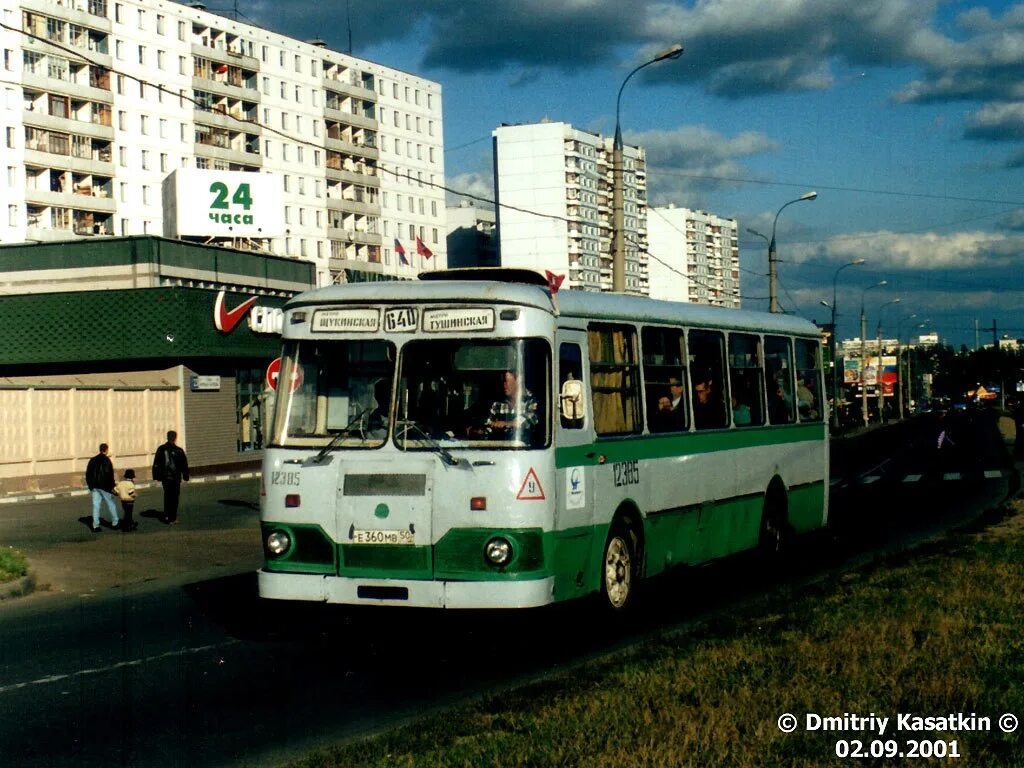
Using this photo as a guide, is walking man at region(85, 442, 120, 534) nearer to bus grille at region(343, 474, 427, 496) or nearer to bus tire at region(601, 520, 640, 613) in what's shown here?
bus tire at region(601, 520, 640, 613)

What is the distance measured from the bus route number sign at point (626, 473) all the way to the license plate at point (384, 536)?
2113 mm

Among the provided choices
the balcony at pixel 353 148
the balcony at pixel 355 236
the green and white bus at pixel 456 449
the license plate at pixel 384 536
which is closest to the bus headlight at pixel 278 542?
the green and white bus at pixel 456 449

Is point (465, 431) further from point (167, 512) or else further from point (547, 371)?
point (167, 512)

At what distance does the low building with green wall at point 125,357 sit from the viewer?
41.0 m

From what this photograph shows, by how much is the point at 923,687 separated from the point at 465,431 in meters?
3.97

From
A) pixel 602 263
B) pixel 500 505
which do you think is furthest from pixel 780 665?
pixel 602 263

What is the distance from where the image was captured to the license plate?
10.2 metres

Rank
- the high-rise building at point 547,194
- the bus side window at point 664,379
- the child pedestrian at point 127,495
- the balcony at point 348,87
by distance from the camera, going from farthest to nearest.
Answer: the high-rise building at point 547,194, the balcony at point 348,87, the child pedestrian at point 127,495, the bus side window at point 664,379

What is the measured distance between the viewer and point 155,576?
56.7 ft

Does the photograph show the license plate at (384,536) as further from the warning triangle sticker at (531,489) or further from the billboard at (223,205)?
the billboard at (223,205)

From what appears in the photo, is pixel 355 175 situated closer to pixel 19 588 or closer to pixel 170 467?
pixel 170 467

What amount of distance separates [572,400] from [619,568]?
1711mm

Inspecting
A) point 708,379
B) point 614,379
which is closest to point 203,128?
point 708,379

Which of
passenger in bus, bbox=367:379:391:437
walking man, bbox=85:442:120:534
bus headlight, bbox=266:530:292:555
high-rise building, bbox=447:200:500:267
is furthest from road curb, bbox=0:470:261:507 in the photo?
high-rise building, bbox=447:200:500:267
